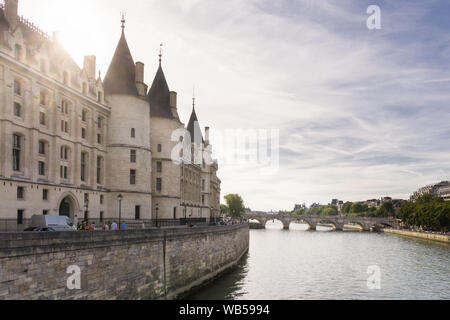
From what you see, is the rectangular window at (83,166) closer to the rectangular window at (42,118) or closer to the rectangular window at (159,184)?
the rectangular window at (42,118)

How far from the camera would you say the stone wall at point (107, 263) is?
14.0 metres

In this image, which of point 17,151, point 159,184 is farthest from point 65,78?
point 159,184

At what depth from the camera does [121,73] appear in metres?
41.8

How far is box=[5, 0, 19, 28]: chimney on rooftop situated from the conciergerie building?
0.21ft

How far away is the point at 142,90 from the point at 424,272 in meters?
31.7

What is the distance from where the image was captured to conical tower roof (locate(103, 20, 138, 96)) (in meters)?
41.1

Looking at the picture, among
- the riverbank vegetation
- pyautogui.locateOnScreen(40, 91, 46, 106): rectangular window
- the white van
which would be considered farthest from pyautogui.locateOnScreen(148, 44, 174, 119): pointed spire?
the riverbank vegetation

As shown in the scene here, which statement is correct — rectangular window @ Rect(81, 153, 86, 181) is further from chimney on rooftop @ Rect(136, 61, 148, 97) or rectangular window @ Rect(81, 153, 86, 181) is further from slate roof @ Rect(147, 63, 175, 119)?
slate roof @ Rect(147, 63, 175, 119)

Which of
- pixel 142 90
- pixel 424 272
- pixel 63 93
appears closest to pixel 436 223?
pixel 424 272

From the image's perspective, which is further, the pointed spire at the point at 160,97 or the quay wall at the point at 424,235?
the quay wall at the point at 424,235

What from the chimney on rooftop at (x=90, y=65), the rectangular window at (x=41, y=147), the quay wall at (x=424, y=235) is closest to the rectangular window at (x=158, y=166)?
the chimney on rooftop at (x=90, y=65)

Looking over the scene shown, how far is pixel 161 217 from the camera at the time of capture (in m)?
46.7

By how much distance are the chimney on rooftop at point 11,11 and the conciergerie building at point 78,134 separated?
0.21ft

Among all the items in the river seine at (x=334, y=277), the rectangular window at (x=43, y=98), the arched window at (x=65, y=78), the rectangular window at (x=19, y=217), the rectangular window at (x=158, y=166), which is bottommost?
the river seine at (x=334, y=277)
